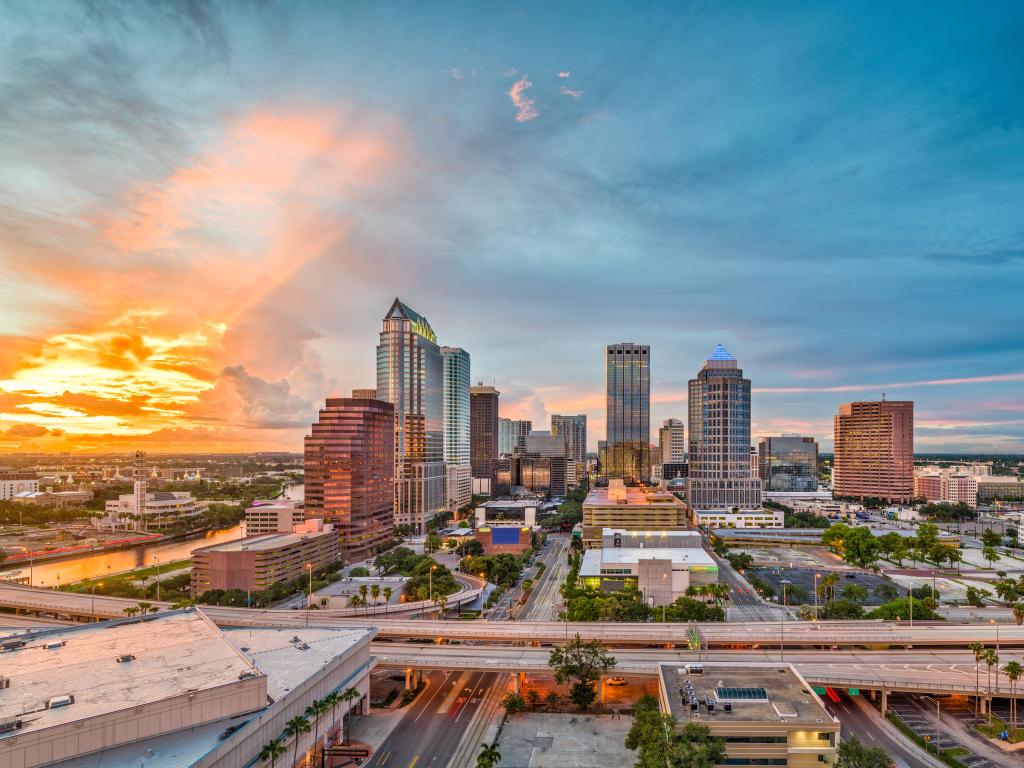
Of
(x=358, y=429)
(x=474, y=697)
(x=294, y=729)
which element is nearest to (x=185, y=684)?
(x=294, y=729)

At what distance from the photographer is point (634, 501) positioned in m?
170

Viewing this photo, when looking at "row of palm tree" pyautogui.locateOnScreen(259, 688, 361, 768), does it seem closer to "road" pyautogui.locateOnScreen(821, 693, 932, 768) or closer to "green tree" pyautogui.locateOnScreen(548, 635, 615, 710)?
"green tree" pyautogui.locateOnScreen(548, 635, 615, 710)

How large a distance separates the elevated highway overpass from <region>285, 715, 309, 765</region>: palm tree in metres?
28.3

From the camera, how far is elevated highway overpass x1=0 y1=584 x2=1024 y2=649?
69.9 meters

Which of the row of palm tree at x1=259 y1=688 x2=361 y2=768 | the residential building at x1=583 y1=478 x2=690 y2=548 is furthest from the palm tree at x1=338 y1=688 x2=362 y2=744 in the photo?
the residential building at x1=583 y1=478 x2=690 y2=548

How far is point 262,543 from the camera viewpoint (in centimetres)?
11281

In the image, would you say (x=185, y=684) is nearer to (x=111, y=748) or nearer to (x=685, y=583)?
(x=111, y=748)

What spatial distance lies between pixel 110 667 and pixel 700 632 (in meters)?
60.7

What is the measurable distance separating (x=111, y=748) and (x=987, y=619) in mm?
107659

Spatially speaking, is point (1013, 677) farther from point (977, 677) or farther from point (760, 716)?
point (760, 716)

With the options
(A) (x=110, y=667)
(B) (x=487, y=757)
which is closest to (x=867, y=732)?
(B) (x=487, y=757)

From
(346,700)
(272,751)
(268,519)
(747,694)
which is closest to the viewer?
(272,751)

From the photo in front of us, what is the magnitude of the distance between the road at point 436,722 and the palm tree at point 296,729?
7565 millimetres

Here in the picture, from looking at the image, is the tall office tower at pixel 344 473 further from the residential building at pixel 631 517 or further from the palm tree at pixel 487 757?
the palm tree at pixel 487 757
